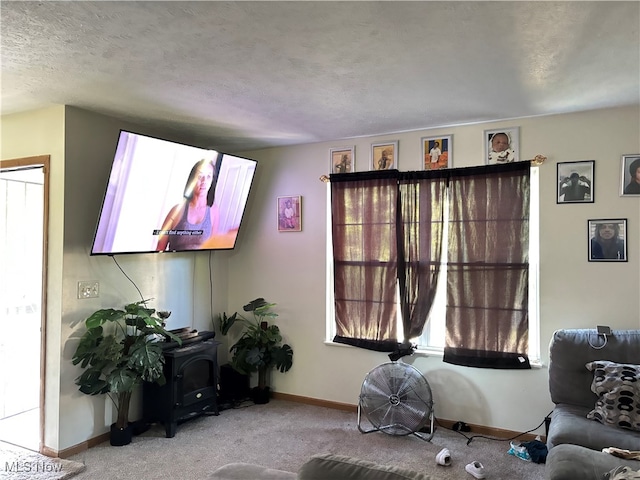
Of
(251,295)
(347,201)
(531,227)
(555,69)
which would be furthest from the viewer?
(251,295)

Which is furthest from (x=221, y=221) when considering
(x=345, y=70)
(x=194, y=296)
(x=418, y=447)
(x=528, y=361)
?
(x=528, y=361)

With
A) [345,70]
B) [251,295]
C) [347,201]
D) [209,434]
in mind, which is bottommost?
[209,434]

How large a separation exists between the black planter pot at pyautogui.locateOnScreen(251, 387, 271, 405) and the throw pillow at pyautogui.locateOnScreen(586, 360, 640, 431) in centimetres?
255

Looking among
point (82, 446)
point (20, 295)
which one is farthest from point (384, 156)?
point (20, 295)

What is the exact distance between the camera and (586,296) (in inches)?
125

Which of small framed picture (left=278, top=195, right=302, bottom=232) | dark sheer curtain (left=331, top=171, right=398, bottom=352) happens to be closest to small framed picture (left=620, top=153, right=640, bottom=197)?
dark sheer curtain (left=331, top=171, right=398, bottom=352)

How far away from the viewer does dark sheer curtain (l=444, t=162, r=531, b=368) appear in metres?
3.34

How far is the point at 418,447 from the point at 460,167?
2.08 m

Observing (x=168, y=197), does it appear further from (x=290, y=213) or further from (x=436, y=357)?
(x=436, y=357)

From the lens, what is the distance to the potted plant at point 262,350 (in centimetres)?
409

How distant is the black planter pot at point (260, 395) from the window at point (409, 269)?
77 centimetres

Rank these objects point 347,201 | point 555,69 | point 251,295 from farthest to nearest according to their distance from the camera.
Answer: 1. point 251,295
2. point 347,201
3. point 555,69

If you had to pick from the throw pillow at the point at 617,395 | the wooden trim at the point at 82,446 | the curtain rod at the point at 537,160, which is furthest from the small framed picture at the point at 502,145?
the wooden trim at the point at 82,446

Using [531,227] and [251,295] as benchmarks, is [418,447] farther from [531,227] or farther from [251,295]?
[251,295]
